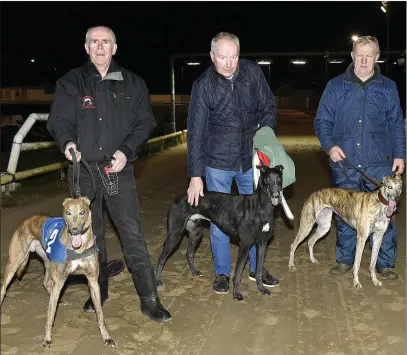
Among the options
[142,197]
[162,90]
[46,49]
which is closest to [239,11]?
[162,90]

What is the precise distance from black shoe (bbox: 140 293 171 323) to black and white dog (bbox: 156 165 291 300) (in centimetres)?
75

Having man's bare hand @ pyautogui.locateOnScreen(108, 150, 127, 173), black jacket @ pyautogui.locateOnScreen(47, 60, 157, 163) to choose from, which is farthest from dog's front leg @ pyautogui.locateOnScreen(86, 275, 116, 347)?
black jacket @ pyautogui.locateOnScreen(47, 60, 157, 163)

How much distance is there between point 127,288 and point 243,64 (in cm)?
240

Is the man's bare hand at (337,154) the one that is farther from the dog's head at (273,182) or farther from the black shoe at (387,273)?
the black shoe at (387,273)

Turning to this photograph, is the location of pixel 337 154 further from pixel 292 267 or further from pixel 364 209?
pixel 292 267

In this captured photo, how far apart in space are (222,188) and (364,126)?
5.10 feet

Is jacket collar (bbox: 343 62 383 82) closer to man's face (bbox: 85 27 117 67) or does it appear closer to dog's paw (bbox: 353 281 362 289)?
dog's paw (bbox: 353 281 362 289)

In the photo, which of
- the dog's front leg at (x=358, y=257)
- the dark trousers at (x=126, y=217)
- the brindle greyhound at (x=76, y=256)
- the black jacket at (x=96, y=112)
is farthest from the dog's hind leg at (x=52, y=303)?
the dog's front leg at (x=358, y=257)

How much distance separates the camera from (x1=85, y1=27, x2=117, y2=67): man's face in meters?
4.15

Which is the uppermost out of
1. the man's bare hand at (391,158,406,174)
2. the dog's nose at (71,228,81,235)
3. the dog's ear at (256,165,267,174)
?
the dog's ear at (256,165,267,174)

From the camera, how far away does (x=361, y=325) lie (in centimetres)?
432

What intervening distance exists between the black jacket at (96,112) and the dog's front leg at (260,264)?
151 cm

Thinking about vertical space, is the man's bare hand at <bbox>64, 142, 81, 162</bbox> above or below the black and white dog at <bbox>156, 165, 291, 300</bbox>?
above

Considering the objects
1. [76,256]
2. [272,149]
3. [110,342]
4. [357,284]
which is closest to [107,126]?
[76,256]
